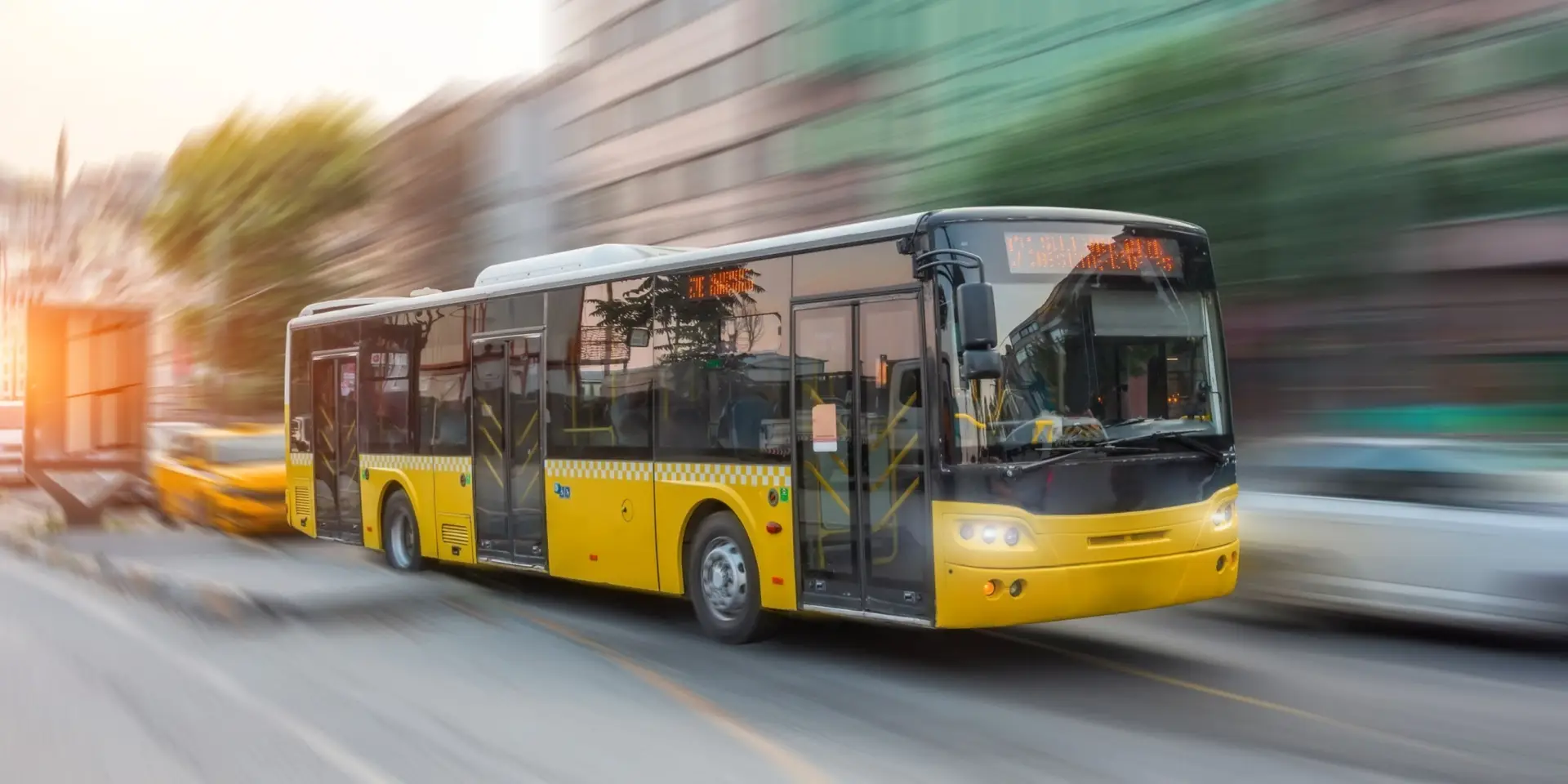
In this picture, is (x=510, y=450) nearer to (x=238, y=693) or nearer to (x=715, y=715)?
(x=238, y=693)

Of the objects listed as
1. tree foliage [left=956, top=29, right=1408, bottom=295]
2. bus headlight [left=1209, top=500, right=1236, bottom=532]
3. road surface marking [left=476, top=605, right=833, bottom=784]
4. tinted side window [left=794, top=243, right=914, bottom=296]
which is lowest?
road surface marking [left=476, top=605, right=833, bottom=784]

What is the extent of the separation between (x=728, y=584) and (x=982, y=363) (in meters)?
2.87

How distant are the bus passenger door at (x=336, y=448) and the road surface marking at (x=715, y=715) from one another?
5343 millimetres

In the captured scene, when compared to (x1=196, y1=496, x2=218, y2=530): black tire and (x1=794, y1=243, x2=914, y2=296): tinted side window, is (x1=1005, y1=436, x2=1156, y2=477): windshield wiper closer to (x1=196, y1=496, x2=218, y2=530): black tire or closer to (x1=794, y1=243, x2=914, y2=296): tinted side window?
(x1=794, y1=243, x2=914, y2=296): tinted side window

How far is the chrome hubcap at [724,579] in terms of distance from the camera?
9.64 meters

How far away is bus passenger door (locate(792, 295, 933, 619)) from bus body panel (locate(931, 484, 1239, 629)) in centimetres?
21

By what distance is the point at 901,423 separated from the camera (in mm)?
8305

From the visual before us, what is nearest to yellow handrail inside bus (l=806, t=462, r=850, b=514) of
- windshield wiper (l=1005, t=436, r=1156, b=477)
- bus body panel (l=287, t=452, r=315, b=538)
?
windshield wiper (l=1005, t=436, r=1156, b=477)

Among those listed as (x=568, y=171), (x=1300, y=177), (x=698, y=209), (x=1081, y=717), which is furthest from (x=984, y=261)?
(x=568, y=171)

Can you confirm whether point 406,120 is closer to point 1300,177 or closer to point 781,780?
point 1300,177

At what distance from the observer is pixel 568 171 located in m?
47.4

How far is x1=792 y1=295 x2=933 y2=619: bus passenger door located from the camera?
27.0 feet

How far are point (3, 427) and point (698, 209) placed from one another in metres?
18.1

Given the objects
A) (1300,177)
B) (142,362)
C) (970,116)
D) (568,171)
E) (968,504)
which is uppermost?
(568,171)
